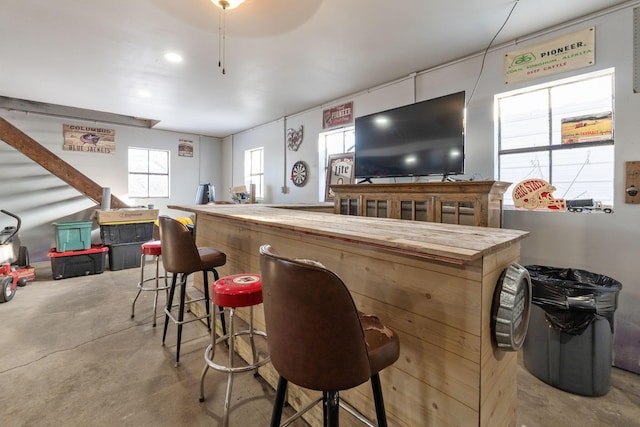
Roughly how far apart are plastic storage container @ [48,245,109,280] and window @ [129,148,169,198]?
2.06 m

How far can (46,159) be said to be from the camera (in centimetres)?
480

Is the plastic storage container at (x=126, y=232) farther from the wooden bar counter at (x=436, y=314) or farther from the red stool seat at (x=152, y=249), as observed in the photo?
the wooden bar counter at (x=436, y=314)

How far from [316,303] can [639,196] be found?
280cm

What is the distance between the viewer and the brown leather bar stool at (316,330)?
0.84 meters

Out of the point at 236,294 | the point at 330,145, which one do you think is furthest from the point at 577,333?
the point at 330,145

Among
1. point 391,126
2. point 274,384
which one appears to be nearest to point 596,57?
point 391,126

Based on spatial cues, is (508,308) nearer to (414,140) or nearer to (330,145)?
(414,140)

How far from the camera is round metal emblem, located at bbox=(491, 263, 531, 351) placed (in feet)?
3.51

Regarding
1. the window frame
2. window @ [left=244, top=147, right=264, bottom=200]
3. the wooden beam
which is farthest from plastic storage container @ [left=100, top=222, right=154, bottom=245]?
window @ [left=244, top=147, right=264, bottom=200]

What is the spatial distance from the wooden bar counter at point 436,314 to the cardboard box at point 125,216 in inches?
178

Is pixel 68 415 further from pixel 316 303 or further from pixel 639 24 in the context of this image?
pixel 639 24

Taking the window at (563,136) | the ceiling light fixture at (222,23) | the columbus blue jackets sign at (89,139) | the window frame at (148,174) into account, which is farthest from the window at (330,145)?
the columbus blue jackets sign at (89,139)

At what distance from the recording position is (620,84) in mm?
2297

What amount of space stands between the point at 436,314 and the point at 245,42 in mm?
2964
